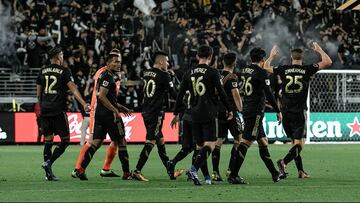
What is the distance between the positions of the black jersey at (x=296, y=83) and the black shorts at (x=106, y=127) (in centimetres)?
318

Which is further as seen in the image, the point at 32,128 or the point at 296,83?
the point at 32,128

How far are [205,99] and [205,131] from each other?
521 mm

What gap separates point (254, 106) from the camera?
1569 centimetres

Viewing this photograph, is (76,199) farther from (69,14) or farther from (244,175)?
(69,14)

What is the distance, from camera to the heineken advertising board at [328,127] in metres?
30.8

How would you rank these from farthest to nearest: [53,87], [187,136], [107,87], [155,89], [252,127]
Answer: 1. [155,89]
2. [53,87]
3. [187,136]
4. [107,87]
5. [252,127]

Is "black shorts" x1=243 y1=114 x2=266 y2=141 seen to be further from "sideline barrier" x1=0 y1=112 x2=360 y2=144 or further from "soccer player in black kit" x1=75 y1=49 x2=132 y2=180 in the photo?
"sideline barrier" x1=0 y1=112 x2=360 y2=144

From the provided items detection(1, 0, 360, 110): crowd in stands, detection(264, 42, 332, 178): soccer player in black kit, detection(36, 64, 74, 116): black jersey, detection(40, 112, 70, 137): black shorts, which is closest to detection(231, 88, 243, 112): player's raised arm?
detection(264, 42, 332, 178): soccer player in black kit

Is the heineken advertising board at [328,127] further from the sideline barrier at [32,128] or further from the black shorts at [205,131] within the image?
the black shorts at [205,131]

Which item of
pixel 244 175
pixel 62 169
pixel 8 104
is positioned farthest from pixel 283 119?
pixel 8 104

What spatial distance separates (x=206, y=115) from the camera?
15031 mm

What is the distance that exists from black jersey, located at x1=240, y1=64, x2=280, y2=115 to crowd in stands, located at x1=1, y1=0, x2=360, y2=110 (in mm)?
13630

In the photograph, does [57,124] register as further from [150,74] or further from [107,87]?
[150,74]

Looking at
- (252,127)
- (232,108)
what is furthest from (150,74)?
(252,127)
